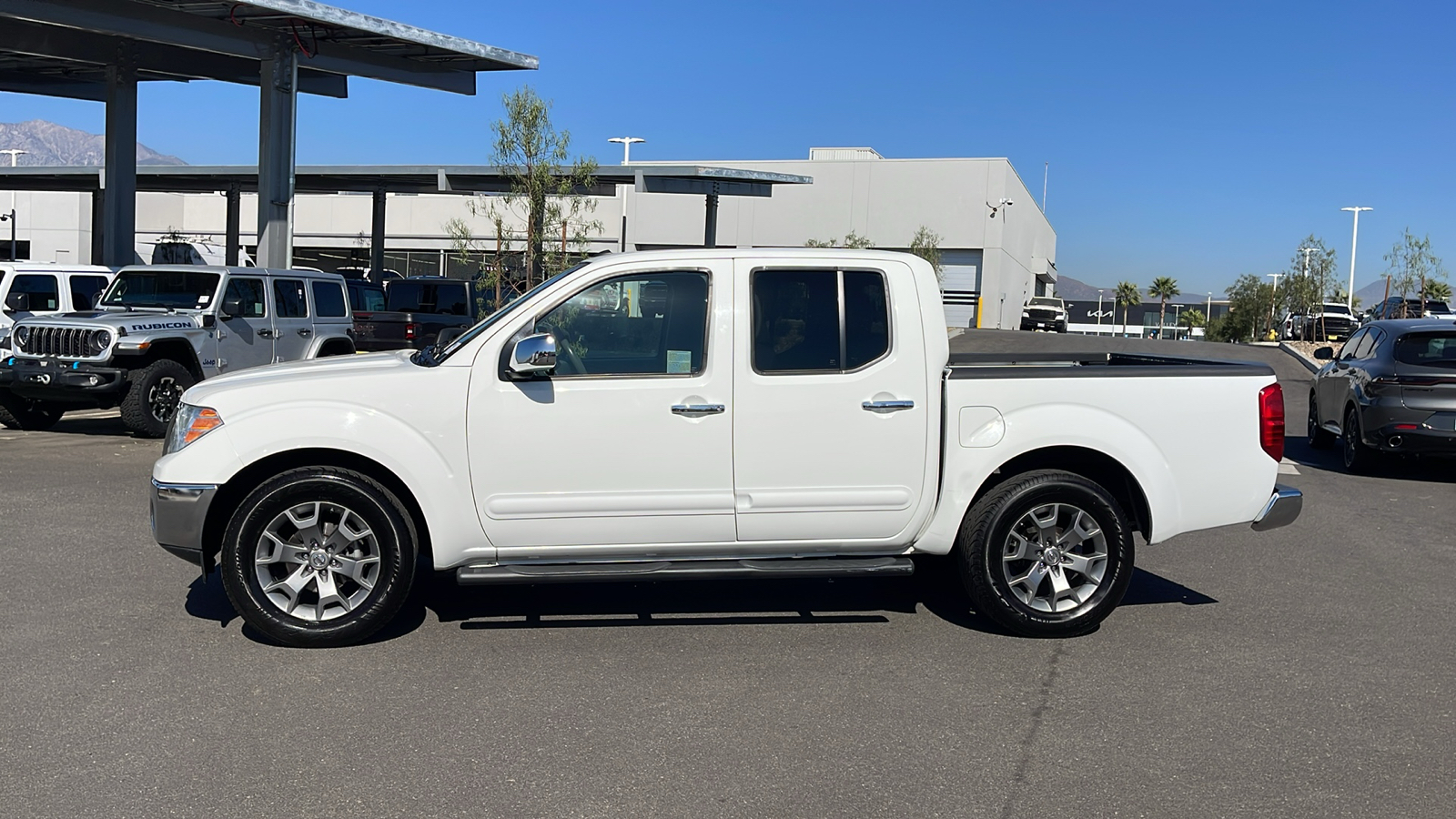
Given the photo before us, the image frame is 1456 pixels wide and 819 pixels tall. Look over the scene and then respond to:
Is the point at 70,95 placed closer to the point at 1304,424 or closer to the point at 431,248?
the point at 1304,424

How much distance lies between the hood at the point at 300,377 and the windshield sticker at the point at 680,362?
3.85 ft

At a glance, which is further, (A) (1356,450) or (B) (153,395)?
(B) (153,395)

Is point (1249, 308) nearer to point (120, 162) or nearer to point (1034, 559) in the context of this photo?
point (120, 162)

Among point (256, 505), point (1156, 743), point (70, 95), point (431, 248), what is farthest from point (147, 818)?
point (431, 248)

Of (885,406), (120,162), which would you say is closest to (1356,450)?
(885,406)

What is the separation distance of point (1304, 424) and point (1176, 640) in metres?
13.8

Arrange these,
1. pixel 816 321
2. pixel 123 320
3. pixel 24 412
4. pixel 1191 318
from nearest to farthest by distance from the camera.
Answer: pixel 816 321 < pixel 123 320 < pixel 24 412 < pixel 1191 318

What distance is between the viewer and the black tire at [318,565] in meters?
5.55

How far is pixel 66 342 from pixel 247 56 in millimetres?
10209

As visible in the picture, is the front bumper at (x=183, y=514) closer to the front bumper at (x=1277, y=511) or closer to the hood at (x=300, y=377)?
the hood at (x=300, y=377)

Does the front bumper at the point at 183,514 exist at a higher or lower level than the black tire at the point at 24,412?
higher

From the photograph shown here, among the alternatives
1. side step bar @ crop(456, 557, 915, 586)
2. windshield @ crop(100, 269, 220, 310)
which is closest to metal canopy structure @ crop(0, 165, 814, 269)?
windshield @ crop(100, 269, 220, 310)

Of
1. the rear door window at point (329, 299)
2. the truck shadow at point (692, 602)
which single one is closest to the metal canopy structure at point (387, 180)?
the rear door window at point (329, 299)

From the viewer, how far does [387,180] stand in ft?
130
